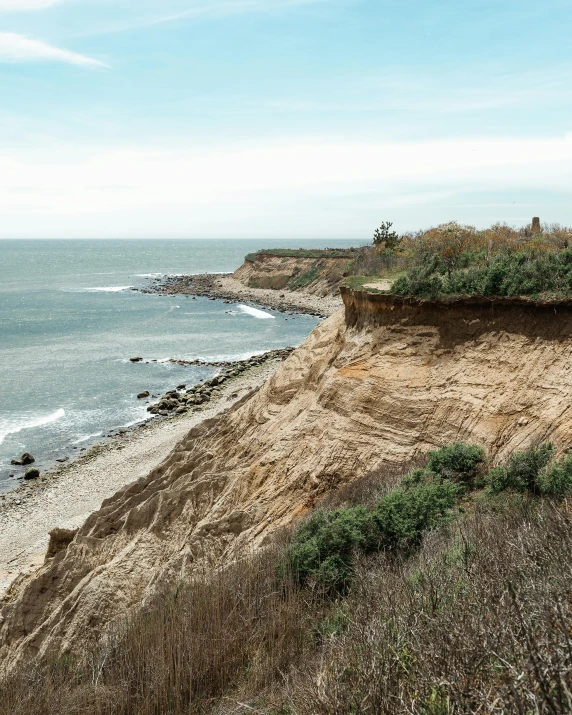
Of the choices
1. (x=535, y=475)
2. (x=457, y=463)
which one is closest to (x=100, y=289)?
(x=457, y=463)

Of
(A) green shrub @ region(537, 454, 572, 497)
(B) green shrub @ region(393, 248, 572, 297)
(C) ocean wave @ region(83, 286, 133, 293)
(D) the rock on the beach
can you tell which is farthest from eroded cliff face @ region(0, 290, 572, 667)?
(C) ocean wave @ region(83, 286, 133, 293)

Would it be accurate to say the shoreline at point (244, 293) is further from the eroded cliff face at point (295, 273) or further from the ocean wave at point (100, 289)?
the ocean wave at point (100, 289)

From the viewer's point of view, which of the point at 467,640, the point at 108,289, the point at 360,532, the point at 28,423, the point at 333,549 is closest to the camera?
the point at 467,640

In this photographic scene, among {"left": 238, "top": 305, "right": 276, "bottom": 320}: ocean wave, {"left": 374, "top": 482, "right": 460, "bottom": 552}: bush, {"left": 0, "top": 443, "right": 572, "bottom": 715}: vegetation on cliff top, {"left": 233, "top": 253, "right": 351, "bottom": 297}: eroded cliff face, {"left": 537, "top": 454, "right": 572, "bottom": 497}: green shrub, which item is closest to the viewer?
{"left": 0, "top": 443, "right": 572, "bottom": 715}: vegetation on cliff top

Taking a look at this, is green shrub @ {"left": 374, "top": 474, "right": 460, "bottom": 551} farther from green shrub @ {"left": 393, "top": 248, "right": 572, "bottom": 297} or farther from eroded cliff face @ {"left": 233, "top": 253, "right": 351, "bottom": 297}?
eroded cliff face @ {"left": 233, "top": 253, "right": 351, "bottom": 297}

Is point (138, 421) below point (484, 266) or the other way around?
below

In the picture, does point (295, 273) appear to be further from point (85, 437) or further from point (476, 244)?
point (476, 244)

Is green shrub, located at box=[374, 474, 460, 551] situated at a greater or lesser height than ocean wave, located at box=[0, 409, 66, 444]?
greater
